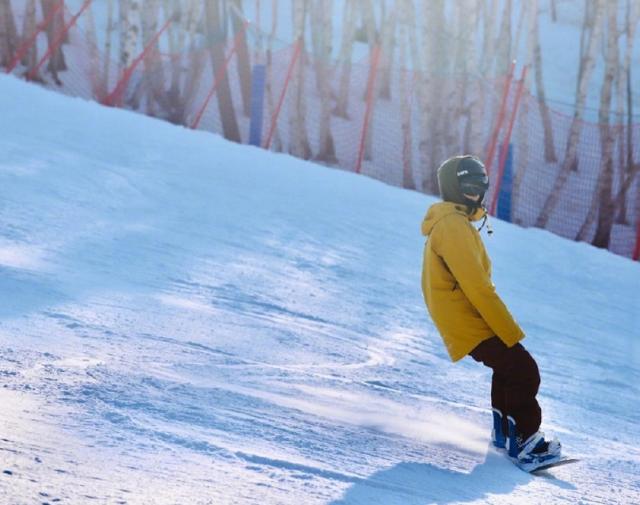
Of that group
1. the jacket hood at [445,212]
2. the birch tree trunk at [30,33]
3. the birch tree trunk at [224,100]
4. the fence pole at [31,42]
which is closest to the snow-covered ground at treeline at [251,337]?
the jacket hood at [445,212]

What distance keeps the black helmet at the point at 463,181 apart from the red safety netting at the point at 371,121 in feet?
27.7

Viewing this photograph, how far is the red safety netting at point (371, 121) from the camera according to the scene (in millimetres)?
14789

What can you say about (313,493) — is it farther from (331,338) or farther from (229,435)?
(331,338)

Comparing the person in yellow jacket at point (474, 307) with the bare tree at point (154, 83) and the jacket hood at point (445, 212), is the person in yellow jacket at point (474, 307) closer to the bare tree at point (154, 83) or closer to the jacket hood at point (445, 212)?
the jacket hood at point (445, 212)

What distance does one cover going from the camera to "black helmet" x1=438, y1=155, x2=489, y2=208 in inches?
180

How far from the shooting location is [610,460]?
5.07 meters

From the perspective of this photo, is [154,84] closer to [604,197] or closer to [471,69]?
[471,69]

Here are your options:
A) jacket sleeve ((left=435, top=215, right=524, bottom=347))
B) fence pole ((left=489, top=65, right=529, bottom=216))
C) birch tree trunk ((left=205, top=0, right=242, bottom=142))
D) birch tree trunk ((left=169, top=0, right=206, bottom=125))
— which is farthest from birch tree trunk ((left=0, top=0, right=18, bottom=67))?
jacket sleeve ((left=435, top=215, right=524, bottom=347))

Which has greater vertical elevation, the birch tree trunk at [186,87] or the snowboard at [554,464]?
the snowboard at [554,464]

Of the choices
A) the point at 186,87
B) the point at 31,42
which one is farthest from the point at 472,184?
the point at 186,87

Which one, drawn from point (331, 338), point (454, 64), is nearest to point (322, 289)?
point (331, 338)

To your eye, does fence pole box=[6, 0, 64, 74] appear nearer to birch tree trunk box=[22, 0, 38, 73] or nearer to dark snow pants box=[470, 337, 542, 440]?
birch tree trunk box=[22, 0, 38, 73]

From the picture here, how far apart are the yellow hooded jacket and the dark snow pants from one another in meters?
0.05

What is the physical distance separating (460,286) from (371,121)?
535 inches
